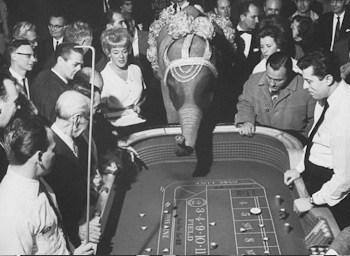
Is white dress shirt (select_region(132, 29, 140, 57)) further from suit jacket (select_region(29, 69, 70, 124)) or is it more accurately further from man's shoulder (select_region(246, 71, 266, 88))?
man's shoulder (select_region(246, 71, 266, 88))

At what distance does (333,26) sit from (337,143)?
0.83 m

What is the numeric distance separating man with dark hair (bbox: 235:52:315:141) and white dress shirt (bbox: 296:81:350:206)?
0.31 meters

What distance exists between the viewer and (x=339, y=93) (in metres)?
2.67

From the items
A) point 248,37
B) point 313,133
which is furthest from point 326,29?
point 313,133

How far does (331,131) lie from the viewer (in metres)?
2.67

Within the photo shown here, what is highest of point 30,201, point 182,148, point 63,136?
point 182,148

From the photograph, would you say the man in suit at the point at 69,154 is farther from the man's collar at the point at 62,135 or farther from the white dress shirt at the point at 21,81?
the white dress shirt at the point at 21,81

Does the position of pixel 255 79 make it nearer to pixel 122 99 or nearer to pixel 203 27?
pixel 203 27

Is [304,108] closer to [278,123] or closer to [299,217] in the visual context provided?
[278,123]

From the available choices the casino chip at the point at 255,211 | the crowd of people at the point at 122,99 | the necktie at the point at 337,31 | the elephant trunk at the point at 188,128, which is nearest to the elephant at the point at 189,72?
the elephant trunk at the point at 188,128

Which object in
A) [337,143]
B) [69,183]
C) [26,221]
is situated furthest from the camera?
[69,183]

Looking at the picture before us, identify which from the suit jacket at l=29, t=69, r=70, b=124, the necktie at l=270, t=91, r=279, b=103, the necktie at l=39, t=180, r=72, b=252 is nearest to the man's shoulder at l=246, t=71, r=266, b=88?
the necktie at l=270, t=91, r=279, b=103

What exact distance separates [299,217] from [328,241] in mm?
260

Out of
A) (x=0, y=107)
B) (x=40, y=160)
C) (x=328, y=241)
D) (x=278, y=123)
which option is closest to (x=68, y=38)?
(x=0, y=107)
